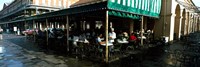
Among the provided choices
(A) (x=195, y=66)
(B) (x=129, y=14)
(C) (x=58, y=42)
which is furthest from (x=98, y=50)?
(C) (x=58, y=42)

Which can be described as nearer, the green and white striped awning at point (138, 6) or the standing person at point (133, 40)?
the green and white striped awning at point (138, 6)

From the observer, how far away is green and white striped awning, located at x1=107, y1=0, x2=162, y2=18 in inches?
350

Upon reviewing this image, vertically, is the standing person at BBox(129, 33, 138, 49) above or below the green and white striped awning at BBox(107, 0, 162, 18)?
below

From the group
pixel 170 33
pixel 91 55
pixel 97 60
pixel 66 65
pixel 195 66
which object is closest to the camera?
pixel 195 66

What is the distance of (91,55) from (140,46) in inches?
194

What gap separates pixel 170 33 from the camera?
1638cm

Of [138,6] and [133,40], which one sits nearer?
[138,6]

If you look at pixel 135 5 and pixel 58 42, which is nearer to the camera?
pixel 135 5

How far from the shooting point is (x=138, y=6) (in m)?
11.7

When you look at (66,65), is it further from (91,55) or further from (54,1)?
(54,1)

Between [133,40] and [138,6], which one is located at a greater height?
[138,6]

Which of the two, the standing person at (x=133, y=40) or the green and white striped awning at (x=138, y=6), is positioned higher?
the green and white striped awning at (x=138, y=6)

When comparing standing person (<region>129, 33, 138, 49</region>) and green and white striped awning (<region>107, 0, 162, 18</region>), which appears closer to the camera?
green and white striped awning (<region>107, 0, 162, 18</region>)

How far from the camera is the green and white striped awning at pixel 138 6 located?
8.89 m
